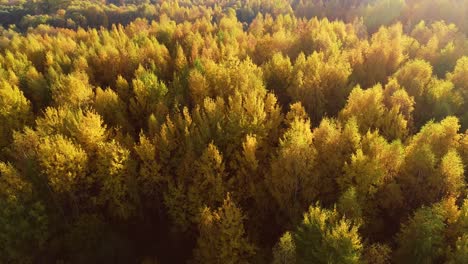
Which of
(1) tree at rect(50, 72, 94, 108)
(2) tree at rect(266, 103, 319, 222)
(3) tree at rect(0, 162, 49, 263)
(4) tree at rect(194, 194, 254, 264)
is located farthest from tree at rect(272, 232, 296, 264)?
(1) tree at rect(50, 72, 94, 108)

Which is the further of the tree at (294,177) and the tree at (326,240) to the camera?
the tree at (294,177)

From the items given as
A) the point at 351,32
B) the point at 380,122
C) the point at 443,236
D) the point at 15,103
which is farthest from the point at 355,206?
the point at 351,32

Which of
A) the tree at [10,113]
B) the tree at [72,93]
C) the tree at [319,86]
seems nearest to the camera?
the tree at [10,113]

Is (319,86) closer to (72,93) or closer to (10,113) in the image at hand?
(72,93)

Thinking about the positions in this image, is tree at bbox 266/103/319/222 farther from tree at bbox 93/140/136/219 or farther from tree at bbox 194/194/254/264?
tree at bbox 93/140/136/219

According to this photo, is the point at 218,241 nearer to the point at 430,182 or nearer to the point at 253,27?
the point at 430,182

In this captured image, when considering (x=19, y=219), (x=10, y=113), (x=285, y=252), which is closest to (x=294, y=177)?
(x=285, y=252)

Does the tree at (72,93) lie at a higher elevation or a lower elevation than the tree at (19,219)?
higher

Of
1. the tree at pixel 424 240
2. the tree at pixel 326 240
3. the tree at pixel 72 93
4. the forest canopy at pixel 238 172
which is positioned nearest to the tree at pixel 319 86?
the forest canopy at pixel 238 172

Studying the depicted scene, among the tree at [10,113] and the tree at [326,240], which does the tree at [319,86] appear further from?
the tree at [10,113]
